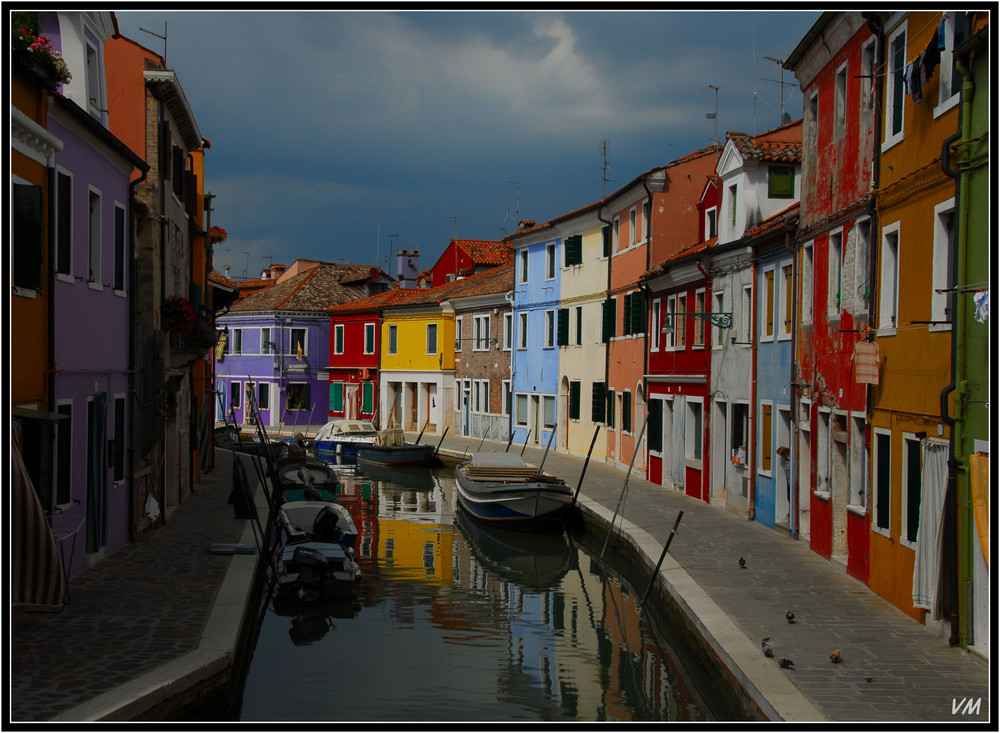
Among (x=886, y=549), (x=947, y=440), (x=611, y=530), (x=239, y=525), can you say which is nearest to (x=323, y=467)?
(x=239, y=525)

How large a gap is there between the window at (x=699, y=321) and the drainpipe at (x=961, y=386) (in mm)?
13040

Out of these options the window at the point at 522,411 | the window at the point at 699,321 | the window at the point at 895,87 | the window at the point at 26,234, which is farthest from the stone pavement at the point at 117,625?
the window at the point at 522,411

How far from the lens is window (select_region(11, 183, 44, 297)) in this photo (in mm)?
10109

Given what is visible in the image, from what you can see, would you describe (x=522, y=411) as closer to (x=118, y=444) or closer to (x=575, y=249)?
(x=575, y=249)

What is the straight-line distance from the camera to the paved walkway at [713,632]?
27.6 ft

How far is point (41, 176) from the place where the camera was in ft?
37.3

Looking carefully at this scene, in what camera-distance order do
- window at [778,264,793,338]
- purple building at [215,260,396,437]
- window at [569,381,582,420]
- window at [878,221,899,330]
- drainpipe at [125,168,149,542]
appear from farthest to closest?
1. purple building at [215,260,396,437]
2. window at [569,381,582,420]
3. window at [778,264,793,338]
4. drainpipe at [125,168,149,542]
5. window at [878,221,899,330]

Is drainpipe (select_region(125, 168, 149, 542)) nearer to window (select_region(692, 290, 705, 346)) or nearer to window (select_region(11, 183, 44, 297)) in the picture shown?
window (select_region(11, 183, 44, 297))

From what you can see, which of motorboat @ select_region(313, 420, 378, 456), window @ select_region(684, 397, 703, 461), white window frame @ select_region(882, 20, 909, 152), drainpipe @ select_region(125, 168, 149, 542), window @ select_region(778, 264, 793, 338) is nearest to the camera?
white window frame @ select_region(882, 20, 909, 152)

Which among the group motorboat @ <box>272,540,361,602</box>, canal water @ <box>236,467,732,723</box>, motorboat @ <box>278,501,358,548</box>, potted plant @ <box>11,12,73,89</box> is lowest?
canal water @ <box>236,467,732,723</box>

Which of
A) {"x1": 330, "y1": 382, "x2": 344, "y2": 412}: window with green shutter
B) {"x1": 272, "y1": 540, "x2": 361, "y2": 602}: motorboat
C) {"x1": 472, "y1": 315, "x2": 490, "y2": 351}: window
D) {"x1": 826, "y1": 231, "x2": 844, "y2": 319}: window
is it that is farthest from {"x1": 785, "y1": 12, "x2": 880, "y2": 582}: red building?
{"x1": 330, "y1": 382, "x2": 344, "y2": 412}: window with green shutter

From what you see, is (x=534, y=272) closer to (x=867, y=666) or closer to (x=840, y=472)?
(x=840, y=472)

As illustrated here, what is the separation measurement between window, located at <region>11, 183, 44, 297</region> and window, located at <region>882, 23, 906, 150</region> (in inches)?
395

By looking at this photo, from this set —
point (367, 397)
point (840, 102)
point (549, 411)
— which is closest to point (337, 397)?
point (367, 397)
